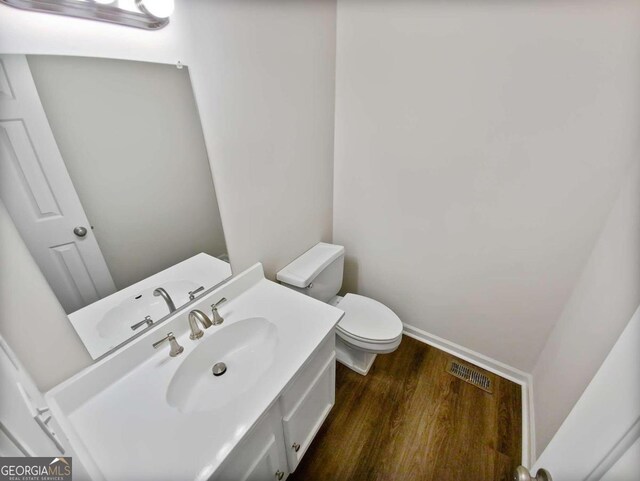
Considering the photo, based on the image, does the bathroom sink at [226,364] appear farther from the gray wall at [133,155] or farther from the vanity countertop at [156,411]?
the gray wall at [133,155]

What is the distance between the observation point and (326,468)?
1.25 meters

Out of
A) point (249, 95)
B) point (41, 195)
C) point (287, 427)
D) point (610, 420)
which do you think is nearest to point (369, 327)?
point (287, 427)

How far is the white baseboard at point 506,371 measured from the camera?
51.0 inches

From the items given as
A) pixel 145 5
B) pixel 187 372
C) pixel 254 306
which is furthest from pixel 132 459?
pixel 145 5

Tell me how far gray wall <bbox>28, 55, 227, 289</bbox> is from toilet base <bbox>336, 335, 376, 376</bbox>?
1149 millimetres

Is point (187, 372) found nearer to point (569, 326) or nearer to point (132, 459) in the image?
point (132, 459)

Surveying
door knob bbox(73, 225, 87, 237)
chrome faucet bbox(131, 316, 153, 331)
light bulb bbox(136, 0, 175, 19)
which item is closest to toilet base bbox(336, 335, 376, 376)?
chrome faucet bbox(131, 316, 153, 331)

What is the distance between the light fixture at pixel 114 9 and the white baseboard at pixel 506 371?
6.87 feet

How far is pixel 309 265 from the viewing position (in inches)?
59.9

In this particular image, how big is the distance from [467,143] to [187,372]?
5.26 ft

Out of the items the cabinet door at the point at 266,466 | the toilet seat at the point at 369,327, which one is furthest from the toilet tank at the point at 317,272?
the cabinet door at the point at 266,466

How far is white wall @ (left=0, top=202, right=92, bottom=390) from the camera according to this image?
1.98ft

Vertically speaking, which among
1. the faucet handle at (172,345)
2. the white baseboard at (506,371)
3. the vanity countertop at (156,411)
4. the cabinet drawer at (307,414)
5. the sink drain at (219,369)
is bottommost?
the white baseboard at (506,371)

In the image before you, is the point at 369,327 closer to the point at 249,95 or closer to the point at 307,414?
the point at 307,414
